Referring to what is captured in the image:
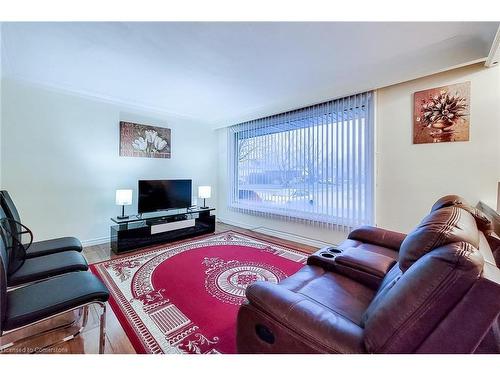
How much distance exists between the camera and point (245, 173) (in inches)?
184

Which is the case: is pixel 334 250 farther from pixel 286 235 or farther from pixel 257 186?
pixel 257 186

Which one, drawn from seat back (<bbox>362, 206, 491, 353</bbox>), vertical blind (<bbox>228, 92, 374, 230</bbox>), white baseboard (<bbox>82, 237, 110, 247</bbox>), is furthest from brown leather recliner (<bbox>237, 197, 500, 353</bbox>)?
white baseboard (<bbox>82, 237, 110, 247</bbox>)

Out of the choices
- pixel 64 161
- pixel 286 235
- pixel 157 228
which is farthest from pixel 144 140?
pixel 286 235

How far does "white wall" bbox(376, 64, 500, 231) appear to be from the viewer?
223 centimetres

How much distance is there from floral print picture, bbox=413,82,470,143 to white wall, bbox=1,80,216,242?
413cm

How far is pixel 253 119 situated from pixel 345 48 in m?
2.36

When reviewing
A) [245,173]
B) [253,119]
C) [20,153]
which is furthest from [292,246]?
[20,153]

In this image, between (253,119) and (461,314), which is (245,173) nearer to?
(253,119)

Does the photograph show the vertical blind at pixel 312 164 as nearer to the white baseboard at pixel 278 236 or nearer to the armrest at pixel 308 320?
the white baseboard at pixel 278 236

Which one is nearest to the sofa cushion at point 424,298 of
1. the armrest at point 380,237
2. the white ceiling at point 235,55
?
the armrest at point 380,237

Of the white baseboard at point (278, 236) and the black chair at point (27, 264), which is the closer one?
the black chair at point (27, 264)

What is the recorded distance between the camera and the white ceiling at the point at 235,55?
184 cm

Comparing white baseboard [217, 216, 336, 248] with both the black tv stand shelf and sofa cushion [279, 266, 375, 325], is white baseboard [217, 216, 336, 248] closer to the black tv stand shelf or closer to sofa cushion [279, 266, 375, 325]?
the black tv stand shelf

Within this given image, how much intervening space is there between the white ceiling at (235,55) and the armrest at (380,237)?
1.77m
